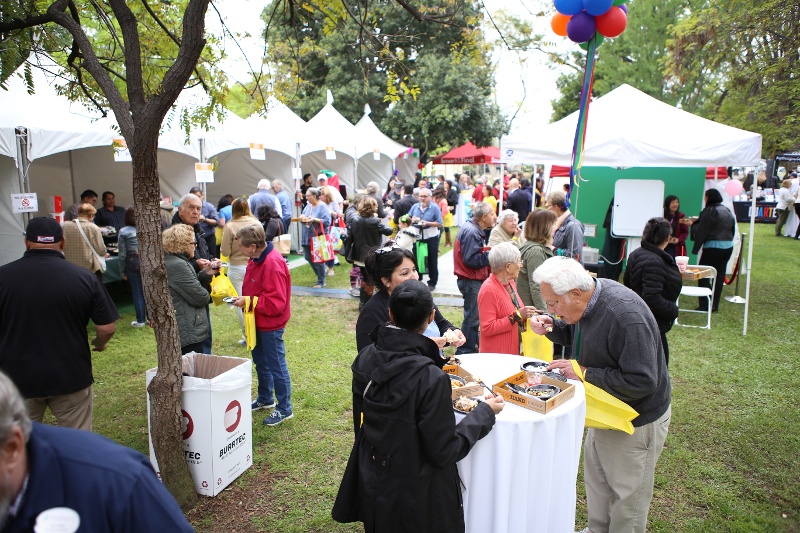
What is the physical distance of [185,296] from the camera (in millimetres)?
4359

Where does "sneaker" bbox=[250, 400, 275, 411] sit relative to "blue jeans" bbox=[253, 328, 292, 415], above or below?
below

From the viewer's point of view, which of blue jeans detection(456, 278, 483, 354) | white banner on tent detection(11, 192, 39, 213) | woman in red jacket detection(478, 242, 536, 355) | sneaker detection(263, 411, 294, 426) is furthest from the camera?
white banner on tent detection(11, 192, 39, 213)

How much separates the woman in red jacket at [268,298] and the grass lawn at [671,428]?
0.51m

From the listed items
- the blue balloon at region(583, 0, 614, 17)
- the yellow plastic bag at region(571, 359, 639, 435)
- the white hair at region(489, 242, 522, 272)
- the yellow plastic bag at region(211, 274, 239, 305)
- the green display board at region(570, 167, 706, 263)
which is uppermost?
the blue balloon at region(583, 0, 614, 17)

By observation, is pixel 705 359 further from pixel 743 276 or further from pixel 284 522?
pixel 743 276

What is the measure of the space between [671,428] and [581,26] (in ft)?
12.0

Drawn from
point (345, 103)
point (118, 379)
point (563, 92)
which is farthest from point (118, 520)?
point (563, 92)

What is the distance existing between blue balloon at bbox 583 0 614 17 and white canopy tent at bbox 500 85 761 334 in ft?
9.25

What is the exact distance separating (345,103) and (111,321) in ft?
70.1

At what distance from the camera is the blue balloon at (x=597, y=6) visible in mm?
4430

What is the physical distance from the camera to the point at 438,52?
2319 centimetres

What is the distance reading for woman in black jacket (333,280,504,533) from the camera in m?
2.09

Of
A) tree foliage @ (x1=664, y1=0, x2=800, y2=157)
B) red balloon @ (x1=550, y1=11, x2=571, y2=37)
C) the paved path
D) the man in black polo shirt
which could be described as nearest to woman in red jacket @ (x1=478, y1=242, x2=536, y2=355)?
red balloon @ (x1=550, y1=11, x2=571, y2=37)

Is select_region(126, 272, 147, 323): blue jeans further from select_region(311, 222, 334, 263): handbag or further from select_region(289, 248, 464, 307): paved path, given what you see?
select_region(311, 222, 334, 263): handbag
